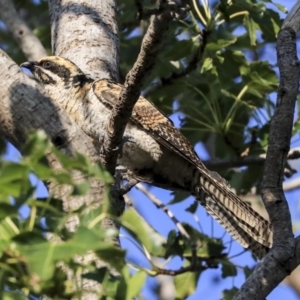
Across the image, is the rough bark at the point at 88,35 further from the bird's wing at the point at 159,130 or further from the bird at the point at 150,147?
the bird's wing at the point at 159,130

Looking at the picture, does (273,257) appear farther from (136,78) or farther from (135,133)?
(135,133)

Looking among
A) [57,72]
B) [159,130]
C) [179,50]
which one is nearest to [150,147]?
[159,130]

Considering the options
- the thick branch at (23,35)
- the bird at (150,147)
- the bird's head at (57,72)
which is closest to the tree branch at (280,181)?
the bird at (150,147)

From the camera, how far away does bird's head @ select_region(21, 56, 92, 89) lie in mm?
5255

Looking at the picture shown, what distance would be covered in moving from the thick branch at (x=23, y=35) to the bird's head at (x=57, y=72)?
40 centimetres

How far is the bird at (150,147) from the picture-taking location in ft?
17.4

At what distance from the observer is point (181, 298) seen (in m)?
5.90

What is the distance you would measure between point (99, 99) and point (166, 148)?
0.62 metres

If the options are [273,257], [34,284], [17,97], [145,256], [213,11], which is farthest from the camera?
[213,11]

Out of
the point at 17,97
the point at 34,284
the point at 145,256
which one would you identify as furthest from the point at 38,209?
the point at 145,256

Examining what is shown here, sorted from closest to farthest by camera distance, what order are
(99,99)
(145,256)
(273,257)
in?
(273,257), (145,256), (99,99)

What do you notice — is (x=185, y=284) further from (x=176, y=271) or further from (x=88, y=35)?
(x=88, y=35)

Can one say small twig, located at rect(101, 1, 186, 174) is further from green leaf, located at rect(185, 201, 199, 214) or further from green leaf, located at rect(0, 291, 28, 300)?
green leaf, located at rect(185, 201, 199, 214)

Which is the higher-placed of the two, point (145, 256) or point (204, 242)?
point (204, 242)
